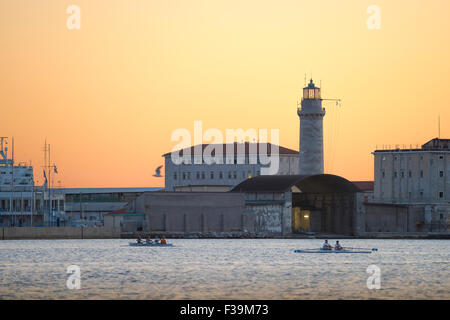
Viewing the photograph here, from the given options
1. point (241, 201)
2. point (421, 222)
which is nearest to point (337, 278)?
point (241, 201)

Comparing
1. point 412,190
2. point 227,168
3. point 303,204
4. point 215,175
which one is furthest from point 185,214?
point 215,175

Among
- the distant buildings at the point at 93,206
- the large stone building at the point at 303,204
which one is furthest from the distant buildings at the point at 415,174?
the distant buildings at the point at 93,206

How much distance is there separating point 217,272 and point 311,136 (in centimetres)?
7503

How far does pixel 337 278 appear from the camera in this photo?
76062mm

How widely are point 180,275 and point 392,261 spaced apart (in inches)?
1051

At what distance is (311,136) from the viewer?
154 metres

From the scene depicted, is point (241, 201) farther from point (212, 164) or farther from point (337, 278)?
point (337, 278)

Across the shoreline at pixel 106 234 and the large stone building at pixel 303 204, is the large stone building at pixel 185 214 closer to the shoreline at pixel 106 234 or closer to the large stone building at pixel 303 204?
the shoreline at pixel 106 234

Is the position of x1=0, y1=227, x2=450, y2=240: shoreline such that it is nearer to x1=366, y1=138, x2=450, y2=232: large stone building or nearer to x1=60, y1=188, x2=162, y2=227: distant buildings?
x1=366, y1=138, x2=450, y2=232: large stone building

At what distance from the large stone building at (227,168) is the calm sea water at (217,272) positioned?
59580mm

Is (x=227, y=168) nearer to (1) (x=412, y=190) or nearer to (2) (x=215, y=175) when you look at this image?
(2) (x=215, y=175)

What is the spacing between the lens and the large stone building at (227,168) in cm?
18325
